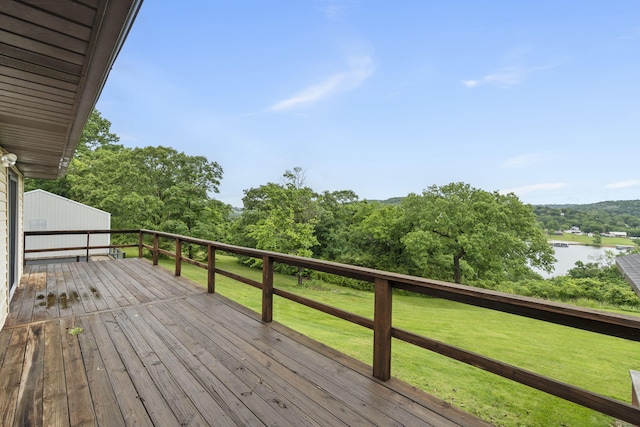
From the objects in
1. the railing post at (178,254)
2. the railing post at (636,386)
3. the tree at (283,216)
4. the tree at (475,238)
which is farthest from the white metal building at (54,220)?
the tree at (475,238)

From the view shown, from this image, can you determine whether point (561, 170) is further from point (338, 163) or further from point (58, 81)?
point (58, 81)

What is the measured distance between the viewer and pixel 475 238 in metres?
17.1

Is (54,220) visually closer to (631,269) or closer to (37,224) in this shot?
(37,224)

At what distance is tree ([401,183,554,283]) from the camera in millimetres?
17156

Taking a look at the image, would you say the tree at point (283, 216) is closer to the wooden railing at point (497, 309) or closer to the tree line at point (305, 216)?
the tree line at point (305, 216)

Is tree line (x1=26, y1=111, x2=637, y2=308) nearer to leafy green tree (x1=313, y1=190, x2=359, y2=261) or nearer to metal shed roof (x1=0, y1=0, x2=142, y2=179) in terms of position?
leafy green tree (x1=313, y1=190, x2=359, y2=261)

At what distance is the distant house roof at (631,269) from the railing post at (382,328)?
5.06 meters

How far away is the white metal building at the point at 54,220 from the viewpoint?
1148cm

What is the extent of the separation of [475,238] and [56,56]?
1884 cm

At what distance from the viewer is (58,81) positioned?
1.72m

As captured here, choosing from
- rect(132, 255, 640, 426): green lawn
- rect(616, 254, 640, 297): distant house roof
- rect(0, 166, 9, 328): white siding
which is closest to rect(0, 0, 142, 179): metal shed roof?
rect(0, 166, 9, 328): white siding

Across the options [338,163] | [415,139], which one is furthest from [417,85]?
[338,163]

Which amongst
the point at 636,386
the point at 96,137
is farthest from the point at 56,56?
the point at 96,137

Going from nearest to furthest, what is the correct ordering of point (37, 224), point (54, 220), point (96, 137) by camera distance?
point (37, 224) < point (54, 220) < point (96, 137)
